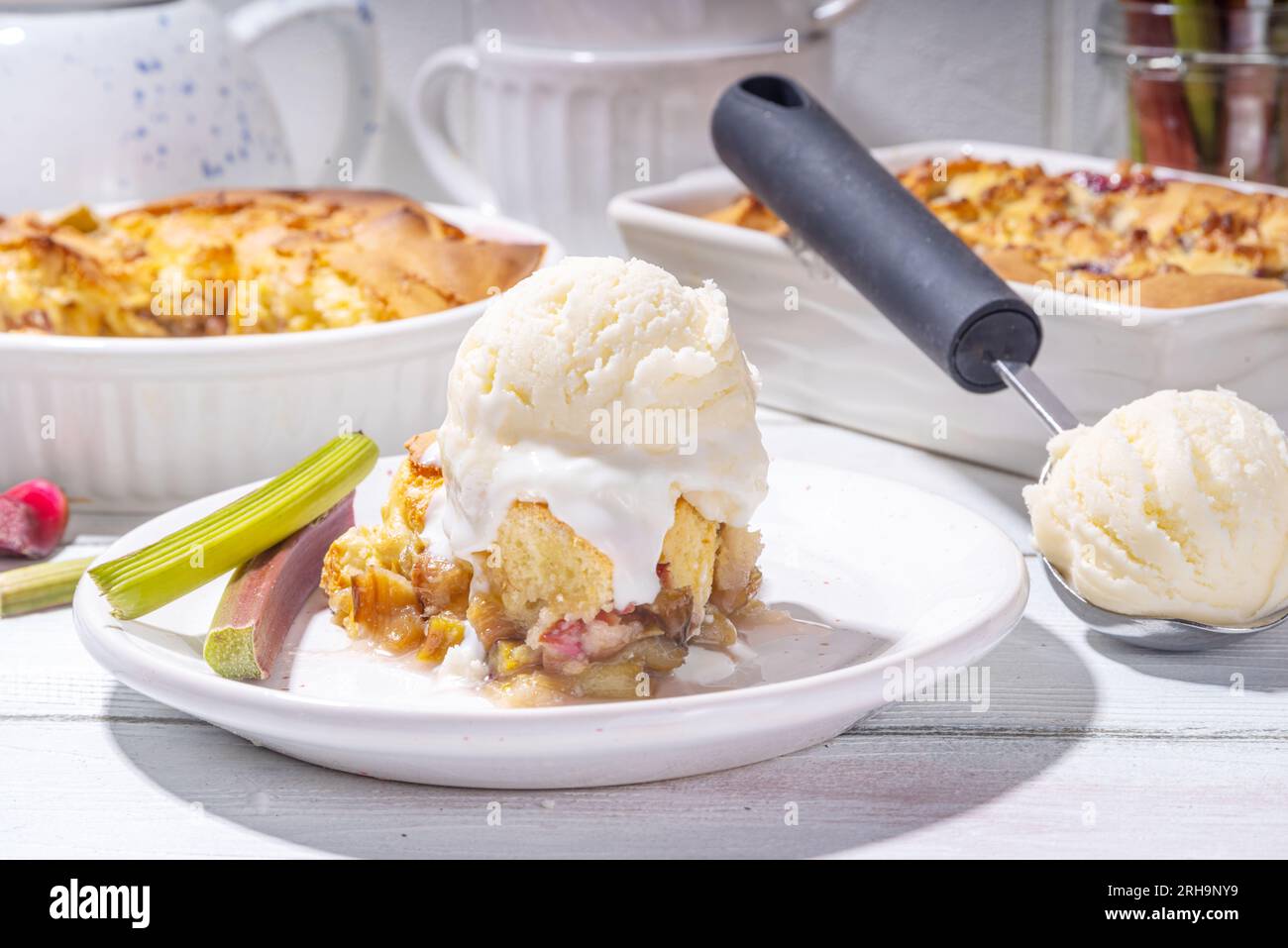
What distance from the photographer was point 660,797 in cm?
91

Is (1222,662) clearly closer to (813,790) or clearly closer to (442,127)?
(813,790)

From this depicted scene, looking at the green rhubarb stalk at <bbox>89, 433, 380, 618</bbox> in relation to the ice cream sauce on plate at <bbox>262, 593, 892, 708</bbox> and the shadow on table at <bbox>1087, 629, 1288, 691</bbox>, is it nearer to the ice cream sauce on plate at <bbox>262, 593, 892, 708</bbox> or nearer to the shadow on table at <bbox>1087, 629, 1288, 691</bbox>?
the ice cream sauce on plate at <bbox>262, 593, 892, 708</bbox>

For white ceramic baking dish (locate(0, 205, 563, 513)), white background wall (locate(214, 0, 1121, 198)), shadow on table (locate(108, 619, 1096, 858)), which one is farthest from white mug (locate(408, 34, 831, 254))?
shadow on table (locate(108, 619, 1096, 858))

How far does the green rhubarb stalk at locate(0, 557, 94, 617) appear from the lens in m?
1.22

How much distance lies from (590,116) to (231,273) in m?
0.64

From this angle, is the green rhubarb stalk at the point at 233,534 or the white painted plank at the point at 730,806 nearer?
the white painted plank at the point at 730,806

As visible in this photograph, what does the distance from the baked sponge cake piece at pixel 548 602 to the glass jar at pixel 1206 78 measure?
1.12m

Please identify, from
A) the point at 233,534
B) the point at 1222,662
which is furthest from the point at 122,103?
the point at 1222,662

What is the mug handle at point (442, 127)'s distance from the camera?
2.16 m

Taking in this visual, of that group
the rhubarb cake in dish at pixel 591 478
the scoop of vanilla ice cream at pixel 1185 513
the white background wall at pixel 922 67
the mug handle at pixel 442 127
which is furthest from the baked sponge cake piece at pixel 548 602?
the white background wall at pixel 922 67

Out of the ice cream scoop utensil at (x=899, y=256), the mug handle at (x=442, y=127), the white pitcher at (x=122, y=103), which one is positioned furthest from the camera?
the mug handle at (x=442, y=127)

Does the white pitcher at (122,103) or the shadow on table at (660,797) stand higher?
the white pitcher at (122,103)

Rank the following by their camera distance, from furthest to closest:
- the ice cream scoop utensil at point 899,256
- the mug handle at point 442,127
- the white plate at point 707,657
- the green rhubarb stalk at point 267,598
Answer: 1. the mug handle at point 442,127
2. the ice cream scoop utensil at point 899,256
3. the green rhubarb stalk at point 267,598
4. the white plate at point 707,657

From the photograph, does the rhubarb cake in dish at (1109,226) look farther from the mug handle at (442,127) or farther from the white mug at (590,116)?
the mug handle at (442,127)
